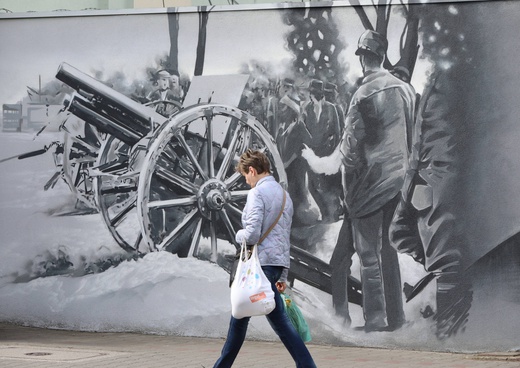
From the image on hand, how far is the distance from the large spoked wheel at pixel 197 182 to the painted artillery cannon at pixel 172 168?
0.01 metres

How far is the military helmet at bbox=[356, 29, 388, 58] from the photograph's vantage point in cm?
1047

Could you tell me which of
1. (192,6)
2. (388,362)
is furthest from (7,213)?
(388,362)

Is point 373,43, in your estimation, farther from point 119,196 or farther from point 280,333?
point 280,333

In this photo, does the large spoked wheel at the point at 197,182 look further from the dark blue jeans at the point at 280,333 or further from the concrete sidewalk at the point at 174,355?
the dark blue jeans at the point at 280,333

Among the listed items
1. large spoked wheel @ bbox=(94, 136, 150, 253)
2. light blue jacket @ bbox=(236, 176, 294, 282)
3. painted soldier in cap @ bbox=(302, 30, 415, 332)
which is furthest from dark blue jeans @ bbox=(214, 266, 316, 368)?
large spoked wheel @ bbox=(94, 136, 150, 253)

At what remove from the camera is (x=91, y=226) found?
1154 cm

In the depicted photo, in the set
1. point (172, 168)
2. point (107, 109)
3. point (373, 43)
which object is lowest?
point (172, 168)

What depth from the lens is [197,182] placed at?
11.2 metres

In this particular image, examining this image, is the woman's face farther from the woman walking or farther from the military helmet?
the military helmet

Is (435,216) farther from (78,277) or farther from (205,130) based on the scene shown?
(78,277)

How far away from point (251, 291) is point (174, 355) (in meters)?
2.32

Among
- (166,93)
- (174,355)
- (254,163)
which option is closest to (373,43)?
(166,93)

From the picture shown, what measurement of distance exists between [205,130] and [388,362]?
316 cm

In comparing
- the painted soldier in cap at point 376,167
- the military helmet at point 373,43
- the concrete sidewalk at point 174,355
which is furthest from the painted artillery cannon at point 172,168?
the military helmet at point 373,43
